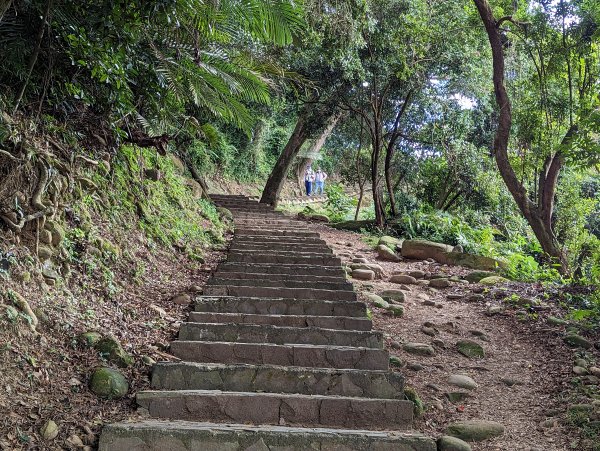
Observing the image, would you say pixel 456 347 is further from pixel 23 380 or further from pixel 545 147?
pixel 545 147

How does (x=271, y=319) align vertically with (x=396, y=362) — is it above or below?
above

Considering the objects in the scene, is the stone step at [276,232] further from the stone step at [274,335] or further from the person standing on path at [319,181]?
the person standing on path at [319,181]

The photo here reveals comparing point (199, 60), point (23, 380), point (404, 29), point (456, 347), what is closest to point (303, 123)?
point (404, 29)

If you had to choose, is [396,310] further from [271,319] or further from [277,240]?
[277,240]

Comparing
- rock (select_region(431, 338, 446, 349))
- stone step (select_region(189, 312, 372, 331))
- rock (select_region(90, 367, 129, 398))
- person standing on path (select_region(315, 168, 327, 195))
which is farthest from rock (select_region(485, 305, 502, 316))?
person standing on path (select_region(315, 168, 327, 195))

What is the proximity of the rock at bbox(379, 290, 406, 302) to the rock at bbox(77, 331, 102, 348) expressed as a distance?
4001 millimetres

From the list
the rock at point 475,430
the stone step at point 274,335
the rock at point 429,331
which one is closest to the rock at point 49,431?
the stone step at point 274,335

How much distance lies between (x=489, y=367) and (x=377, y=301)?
1705 millimetres

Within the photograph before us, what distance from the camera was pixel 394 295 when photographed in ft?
23.0

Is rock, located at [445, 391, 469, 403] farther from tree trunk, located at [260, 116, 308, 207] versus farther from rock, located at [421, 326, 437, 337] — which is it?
tree trunk, located at [260, 116, 308, 207]

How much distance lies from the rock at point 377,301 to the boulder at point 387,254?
3.27m

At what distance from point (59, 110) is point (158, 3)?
1722 mm

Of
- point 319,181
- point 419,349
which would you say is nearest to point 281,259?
point 419,349

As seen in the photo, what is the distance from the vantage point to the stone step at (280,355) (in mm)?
4109
